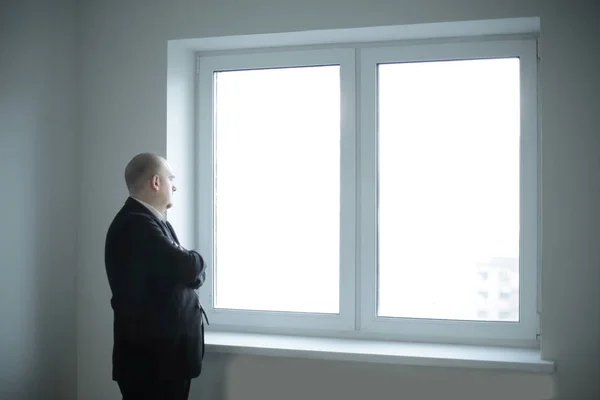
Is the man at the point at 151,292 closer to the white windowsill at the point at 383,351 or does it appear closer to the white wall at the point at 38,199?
the white windowsill at the point at 383,351

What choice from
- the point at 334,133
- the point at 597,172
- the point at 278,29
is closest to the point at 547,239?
the point at 597,172

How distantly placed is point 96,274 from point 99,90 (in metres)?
0.80

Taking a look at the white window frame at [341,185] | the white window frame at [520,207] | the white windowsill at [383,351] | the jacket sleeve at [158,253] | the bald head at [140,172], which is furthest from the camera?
the white window frame at [341,185]

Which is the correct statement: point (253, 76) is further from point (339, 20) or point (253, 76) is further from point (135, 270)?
point (135, 270)

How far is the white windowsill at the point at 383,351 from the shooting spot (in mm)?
2355

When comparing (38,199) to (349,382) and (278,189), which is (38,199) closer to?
(278,189)

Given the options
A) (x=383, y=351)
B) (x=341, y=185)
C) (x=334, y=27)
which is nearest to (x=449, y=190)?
(x=341, y=185)

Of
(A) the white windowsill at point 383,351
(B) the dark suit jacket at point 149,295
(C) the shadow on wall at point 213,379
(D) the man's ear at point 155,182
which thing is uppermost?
(D) the man's ear at point 155,182

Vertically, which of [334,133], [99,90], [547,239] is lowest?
[547,239]

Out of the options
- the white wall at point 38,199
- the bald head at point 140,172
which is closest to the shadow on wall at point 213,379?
the white wall at point 38,199

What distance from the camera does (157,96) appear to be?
2.72m

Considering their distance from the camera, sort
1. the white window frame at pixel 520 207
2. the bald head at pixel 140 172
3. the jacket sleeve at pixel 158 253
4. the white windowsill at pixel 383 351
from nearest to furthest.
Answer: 1. the jacket sleeve at pixel 158 253
2. the bald head at pixel 140 172
3. the white windowsill at pixel 383 351
4. the white window frame at pixel 520 207

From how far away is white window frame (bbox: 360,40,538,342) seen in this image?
2.55m

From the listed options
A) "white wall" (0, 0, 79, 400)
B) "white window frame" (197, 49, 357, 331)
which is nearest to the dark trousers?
"white wall" (0, 0, 79, 400)
